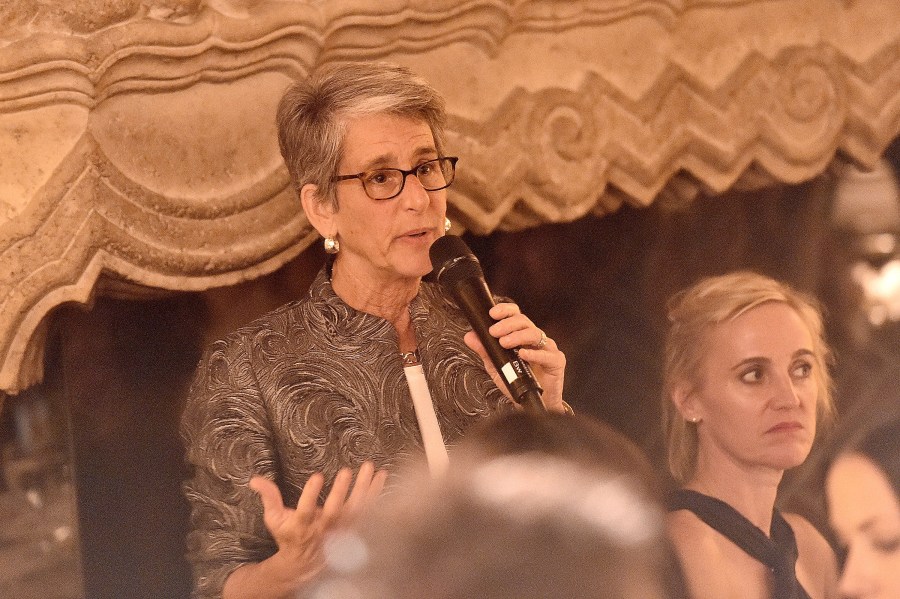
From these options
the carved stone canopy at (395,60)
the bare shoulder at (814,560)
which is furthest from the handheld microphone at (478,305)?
the bare shoulder at (814,560)

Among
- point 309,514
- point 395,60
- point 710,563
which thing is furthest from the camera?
point 395,60

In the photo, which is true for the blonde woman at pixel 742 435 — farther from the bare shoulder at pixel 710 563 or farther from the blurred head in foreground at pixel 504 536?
the blurred head in foreground at pixel 504 536

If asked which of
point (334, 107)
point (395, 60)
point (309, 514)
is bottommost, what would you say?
point (309, 514)

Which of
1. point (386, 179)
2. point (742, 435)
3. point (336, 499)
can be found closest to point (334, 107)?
point (386, 179)

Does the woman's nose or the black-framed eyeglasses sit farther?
the woman's nose

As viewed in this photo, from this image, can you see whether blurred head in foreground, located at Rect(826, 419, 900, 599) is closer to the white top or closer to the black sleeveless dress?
the black sleeveless dress

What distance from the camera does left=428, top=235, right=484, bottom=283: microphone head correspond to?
1.32 meters

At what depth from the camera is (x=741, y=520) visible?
1.58 m

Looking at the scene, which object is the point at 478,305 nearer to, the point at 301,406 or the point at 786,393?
the point at 301,406

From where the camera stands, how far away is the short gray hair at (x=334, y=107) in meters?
1.41

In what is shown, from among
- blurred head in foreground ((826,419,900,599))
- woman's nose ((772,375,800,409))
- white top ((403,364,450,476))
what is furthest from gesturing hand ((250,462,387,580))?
blurred head in foreground ((826,419,900,599))

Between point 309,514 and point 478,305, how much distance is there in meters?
0.31

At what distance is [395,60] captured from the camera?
165 centimetres

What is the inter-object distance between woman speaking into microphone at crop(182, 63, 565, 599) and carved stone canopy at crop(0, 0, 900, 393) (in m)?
0.15
